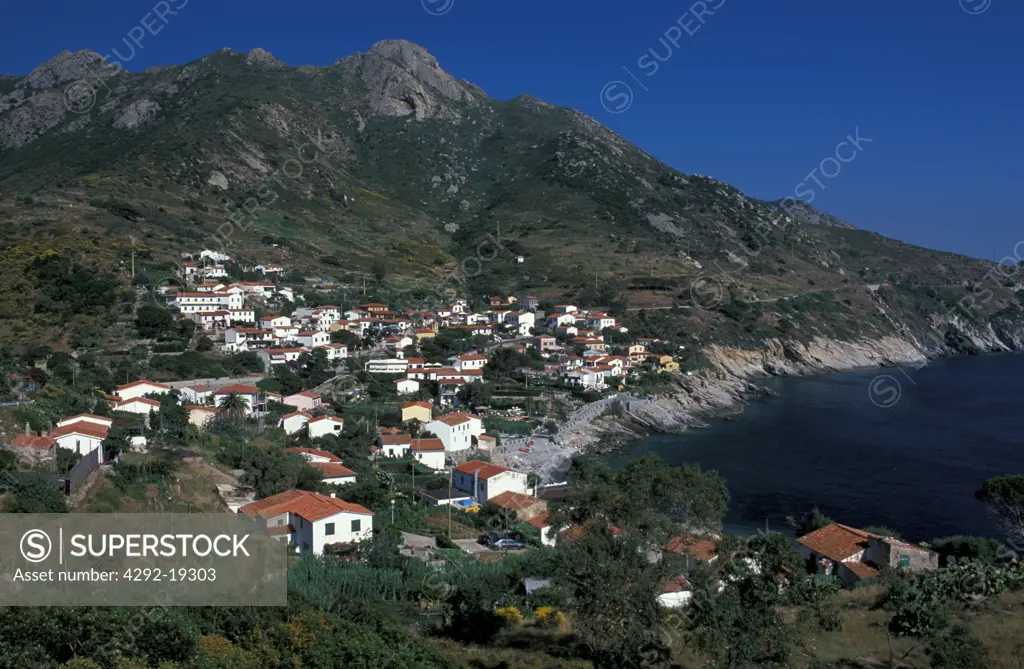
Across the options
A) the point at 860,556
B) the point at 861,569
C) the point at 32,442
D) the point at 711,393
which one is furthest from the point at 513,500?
the point at 711,393

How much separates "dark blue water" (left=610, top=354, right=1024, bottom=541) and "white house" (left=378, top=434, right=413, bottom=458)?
918 cm

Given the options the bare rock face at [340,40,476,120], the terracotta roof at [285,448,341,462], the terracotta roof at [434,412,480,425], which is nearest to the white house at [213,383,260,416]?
the terracotta roof at [285,448,341,462]

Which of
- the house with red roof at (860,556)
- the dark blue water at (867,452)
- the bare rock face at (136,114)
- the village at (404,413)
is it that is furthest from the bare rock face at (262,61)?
the house with red roof at (860,556)

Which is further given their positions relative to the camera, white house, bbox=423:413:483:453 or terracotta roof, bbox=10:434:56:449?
white house, bbox=423:413:483:453

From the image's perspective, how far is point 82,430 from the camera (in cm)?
1766

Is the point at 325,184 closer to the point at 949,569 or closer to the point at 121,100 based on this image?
the point at 121,100

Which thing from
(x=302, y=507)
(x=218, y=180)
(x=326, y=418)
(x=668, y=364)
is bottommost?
(x=302, y=507)

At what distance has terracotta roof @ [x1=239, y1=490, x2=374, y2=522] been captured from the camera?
16219 mm

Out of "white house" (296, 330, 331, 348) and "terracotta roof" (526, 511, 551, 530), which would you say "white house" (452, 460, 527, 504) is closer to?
"terracotta roof" (526, 511, 551, 530)

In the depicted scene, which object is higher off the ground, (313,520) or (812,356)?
(812,356)

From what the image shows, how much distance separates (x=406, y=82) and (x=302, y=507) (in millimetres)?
120257

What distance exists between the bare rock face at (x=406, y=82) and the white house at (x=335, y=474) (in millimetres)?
108442

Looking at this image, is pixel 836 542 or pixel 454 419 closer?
pixel 836 542

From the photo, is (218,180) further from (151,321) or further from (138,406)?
(138,406)
